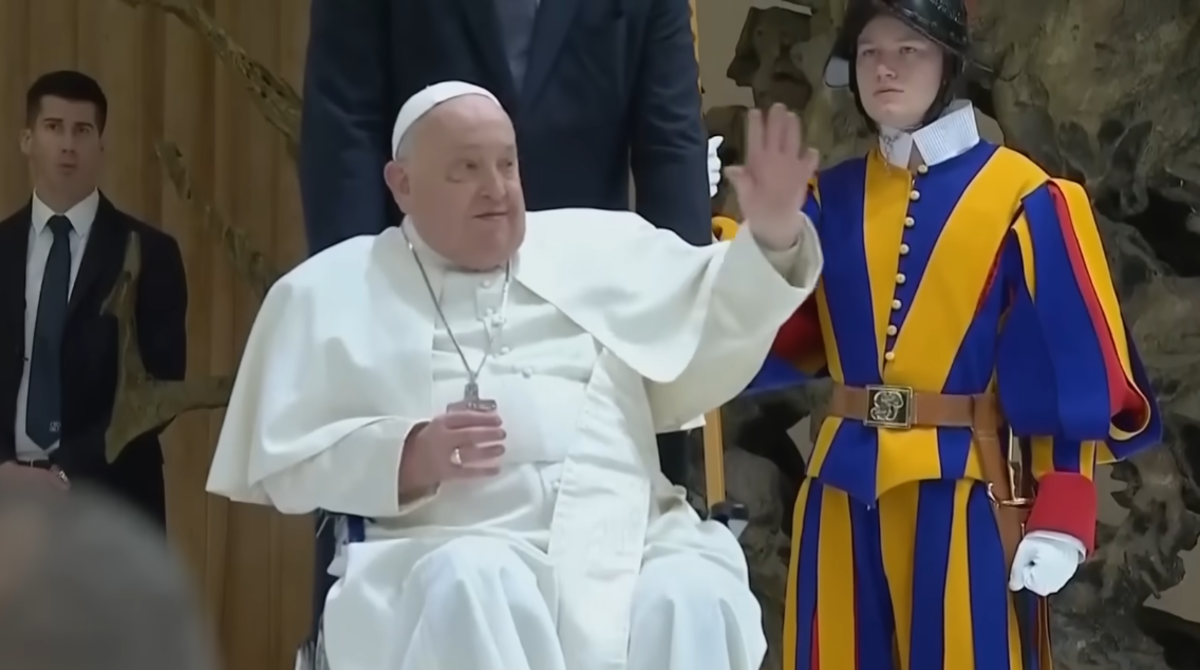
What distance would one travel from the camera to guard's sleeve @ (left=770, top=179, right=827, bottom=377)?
1651mm

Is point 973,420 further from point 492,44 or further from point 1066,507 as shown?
point 492,44

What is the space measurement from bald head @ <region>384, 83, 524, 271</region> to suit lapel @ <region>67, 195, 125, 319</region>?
1.26 meters

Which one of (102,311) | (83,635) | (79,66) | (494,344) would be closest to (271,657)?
(102,311)

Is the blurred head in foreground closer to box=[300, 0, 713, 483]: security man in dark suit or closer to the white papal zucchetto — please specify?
the white papal zucchetto

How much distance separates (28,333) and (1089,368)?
5.49 ft

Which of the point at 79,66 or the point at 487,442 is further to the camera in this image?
the point at 79,66

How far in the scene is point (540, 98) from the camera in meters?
1.52

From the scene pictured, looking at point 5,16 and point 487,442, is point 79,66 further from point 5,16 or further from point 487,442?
point 487,442

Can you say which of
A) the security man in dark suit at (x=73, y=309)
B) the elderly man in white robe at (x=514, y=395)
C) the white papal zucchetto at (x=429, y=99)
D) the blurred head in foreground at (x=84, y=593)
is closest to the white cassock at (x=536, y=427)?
the elderly man in white robe at (x=514, y=395)

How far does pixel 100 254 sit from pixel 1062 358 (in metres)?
1.63

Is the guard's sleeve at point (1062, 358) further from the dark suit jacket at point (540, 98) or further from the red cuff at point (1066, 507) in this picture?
the dark suit jacket at point (540, 98)

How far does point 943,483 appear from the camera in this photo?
1532 mm

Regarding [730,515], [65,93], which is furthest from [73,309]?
[730,515]

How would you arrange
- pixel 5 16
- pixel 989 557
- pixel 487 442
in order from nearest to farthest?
1. pixel 487 442
2. pixel 989 557
3. pixel 5 16
